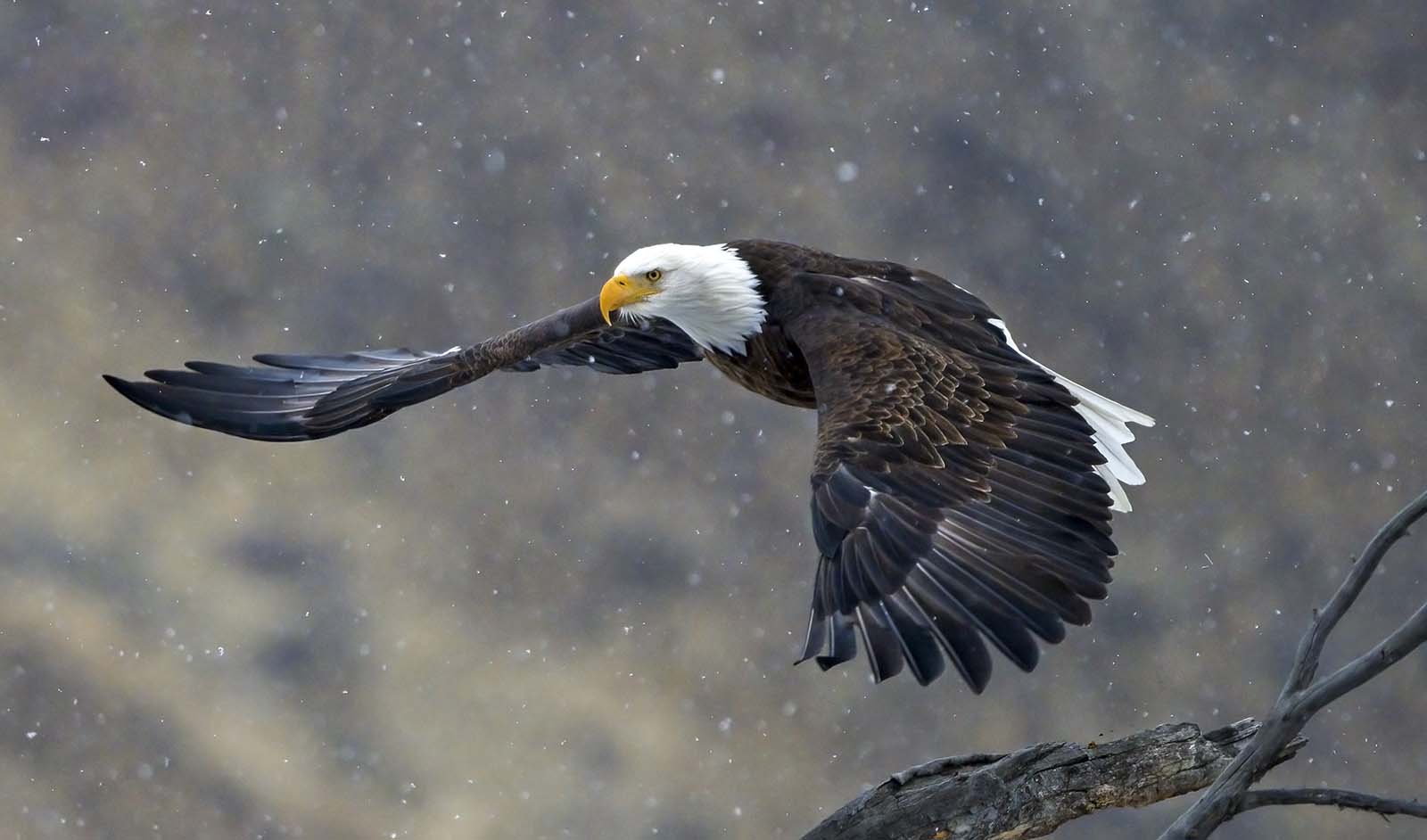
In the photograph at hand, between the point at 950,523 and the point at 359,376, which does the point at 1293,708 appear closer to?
the point at 950,523

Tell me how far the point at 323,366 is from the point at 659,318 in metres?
1.18

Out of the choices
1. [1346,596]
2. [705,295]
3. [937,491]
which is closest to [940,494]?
[937,491]

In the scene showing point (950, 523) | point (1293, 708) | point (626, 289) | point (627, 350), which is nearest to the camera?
point (1293, 708)

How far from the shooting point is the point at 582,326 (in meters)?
4.43

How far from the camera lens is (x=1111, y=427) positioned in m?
4.23

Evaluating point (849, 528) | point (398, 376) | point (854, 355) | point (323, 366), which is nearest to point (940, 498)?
point (849, 528)

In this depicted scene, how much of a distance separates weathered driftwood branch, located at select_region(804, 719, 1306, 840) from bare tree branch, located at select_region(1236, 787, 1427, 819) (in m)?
0.95

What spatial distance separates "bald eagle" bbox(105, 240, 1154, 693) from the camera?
9.55ft

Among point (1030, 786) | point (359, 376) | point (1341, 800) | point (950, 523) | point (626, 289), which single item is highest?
point (359, 376)

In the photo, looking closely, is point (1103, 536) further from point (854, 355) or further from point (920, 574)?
point (854, 355)

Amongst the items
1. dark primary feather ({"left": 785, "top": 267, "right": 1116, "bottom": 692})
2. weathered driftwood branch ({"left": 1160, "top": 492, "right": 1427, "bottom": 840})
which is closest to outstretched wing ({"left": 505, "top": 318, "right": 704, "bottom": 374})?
dark primary feather ({"left": 785, "top": 267, "right": 1116, "bottom": 692})

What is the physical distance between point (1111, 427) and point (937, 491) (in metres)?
1.14

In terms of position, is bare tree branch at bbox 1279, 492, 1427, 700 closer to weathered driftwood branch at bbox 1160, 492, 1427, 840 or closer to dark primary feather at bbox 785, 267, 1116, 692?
weathered driftwood branch at bbox 1160, 492, 1427, 840

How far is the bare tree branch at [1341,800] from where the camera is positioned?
2.06 metres
